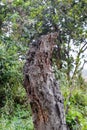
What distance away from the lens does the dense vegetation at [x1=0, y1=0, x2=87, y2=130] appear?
5.07 metres

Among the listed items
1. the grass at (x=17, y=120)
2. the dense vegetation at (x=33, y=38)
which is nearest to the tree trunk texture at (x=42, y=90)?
the grass at (x=17, y=120)

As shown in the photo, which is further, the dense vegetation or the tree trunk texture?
the dense vegetation

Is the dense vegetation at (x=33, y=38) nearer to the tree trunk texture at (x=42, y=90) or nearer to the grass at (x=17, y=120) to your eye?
the grass at (x=17, y=120)

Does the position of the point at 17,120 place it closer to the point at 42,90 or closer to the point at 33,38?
the point at 42,90

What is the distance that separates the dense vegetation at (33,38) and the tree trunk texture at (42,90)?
105 inches

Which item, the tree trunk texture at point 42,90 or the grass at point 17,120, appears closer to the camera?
the tree trunk texture at point 42,90

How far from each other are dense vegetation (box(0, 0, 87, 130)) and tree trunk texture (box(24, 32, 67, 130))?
8.79 feet

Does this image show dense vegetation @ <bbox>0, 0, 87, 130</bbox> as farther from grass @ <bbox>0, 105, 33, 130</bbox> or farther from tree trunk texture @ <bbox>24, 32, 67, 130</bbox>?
tree trunk texture @ <bbox>24, 32, 67, 130</bbox>

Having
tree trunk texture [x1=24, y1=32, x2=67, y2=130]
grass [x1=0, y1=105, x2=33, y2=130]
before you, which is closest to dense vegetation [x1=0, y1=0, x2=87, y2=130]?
grass [x1=0, y1=105, x2=33, y2=130]

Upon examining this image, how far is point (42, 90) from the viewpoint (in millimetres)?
1762

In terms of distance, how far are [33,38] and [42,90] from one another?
204 inches

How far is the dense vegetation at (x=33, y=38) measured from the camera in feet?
16.6

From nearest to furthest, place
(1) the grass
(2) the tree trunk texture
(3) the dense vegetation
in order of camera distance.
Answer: (2) the tree trunk texture < (1) the grass < (3) the dense vegetation

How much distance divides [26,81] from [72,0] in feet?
17.0
